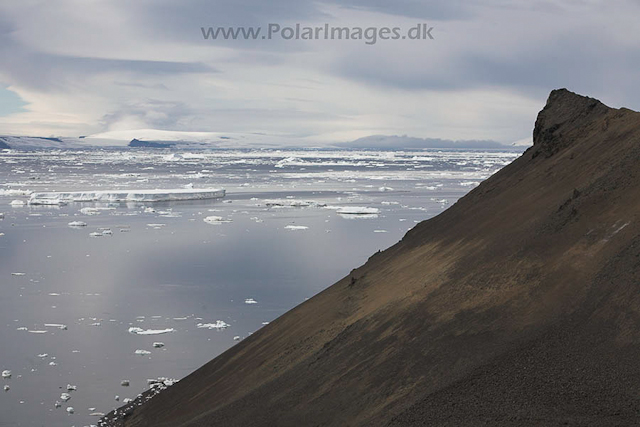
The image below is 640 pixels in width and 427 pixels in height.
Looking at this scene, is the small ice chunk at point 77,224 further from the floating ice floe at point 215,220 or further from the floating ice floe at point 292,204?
the floating ice floe at point 292,204

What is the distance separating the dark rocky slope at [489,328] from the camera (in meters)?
4.54

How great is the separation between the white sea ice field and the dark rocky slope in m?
2.84

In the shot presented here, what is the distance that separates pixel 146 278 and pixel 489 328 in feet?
49.8

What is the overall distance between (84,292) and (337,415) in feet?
45.4

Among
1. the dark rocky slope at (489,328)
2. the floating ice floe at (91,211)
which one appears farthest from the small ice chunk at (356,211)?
the dark rocky slope at (489,328)

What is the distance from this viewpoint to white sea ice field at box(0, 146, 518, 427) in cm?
1179

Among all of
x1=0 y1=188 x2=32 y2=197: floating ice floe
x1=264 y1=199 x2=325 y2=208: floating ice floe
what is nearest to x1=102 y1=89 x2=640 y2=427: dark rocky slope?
x1=264 y1=199 x2=325 y2=208: floating ice floe

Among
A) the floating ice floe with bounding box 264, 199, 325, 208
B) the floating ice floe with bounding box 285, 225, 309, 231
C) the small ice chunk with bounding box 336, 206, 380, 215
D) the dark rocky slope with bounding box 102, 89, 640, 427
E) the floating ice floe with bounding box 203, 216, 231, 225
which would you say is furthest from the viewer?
the floating ice floe with bounding box 264, 199, 325, 208

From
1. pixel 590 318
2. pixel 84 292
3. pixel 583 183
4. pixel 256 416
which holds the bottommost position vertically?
pixel 84 292

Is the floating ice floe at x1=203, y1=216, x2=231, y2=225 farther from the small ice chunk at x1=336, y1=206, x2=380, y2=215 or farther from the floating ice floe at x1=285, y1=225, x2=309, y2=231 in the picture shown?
the small ice chunk at x1=336, y1=206, x2=380, y2=215

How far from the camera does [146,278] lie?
63.6 ft

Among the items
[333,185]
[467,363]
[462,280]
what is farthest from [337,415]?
[333,185]

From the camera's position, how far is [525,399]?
443 centimetres

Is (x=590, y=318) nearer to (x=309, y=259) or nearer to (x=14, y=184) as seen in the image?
(x=309, y=259)
